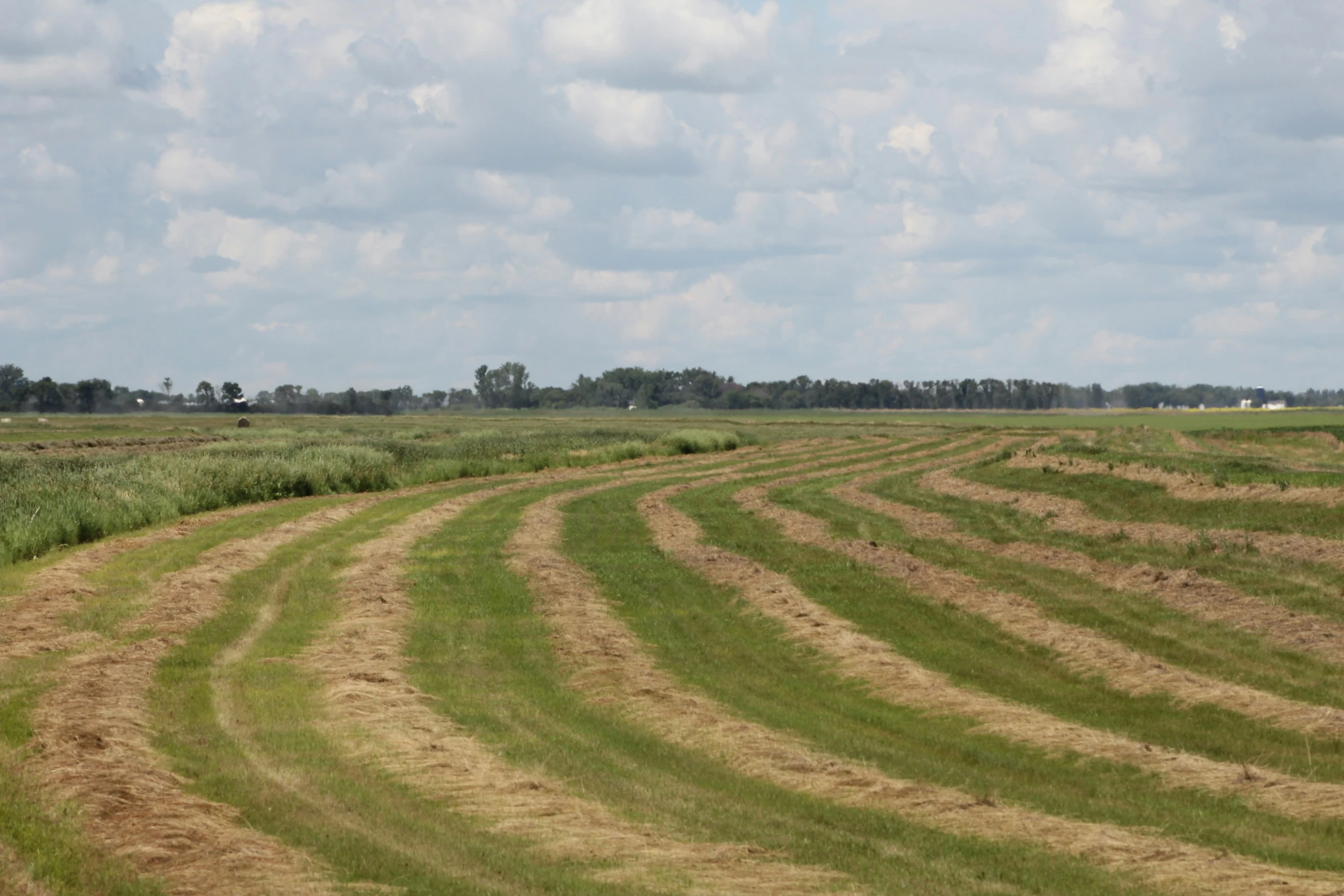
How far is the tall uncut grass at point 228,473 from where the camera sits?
1168 inches

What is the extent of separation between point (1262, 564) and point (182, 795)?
62.2 feet

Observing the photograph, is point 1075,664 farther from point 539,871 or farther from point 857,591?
point 539,871

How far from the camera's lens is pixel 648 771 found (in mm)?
11555

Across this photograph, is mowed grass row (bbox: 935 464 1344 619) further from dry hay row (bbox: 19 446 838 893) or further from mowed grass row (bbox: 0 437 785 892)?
mowed grass row (bbox: 0 437 785 892)

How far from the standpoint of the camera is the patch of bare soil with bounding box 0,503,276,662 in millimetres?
17250

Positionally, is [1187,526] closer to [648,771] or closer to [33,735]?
[648,771]

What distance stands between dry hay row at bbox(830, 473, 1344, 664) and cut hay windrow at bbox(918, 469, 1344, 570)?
2441 millimetres

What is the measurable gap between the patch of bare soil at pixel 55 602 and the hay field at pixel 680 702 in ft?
0.33

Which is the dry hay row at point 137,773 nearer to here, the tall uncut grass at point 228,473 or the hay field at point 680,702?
the hay field at point 680,702

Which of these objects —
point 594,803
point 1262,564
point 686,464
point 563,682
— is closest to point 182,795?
point 594,803

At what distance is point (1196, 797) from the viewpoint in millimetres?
10867

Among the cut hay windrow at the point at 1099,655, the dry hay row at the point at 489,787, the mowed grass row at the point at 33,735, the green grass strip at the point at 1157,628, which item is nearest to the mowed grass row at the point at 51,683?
the mowed grass row at the point at 33,735

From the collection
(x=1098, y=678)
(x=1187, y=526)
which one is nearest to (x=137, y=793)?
(x=1098, y=678)

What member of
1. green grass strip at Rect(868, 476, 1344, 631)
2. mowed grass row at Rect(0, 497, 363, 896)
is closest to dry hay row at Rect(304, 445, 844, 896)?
mowed grass row at Rect(0, 497, 363, 896)
